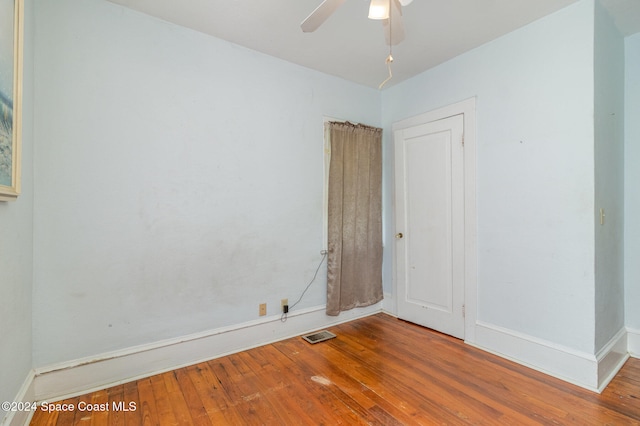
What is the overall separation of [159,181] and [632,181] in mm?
3747

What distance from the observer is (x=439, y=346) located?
8.57ft

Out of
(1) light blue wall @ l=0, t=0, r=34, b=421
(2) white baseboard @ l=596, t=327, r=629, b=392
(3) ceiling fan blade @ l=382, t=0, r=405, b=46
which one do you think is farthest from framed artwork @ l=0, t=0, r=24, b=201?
(2) white baseboard @ l=596, t=327, r=629, b=392

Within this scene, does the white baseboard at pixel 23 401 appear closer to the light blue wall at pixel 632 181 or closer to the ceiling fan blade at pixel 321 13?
the ceiling fan blade at pixel 321 13

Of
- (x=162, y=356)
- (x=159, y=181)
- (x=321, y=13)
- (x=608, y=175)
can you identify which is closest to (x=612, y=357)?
(x=608, y=175)

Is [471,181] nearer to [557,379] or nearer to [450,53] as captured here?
[450,53]

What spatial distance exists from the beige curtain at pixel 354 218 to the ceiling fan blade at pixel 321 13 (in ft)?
5.09

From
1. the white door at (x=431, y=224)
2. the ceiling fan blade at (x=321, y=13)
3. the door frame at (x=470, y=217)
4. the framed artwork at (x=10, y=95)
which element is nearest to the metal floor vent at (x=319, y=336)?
the white door at (x=431, y=224)

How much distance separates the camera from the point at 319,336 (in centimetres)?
281

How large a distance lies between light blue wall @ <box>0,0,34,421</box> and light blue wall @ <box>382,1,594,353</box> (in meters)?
3.13

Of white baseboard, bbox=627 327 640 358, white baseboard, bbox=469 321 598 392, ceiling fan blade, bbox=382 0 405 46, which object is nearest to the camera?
ceiling fan blade, bbox=382 0 405 46

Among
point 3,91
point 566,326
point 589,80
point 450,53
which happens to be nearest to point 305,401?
point 566,326

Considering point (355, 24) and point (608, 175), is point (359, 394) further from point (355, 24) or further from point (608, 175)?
point (355, 24)

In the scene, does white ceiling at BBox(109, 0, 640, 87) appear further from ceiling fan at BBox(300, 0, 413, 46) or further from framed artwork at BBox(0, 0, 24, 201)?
framed artwork at BBox(0, 0, 24, 201)

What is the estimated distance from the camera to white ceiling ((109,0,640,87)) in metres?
2.05
